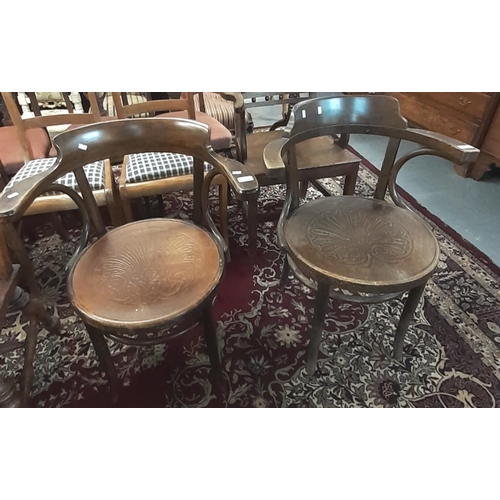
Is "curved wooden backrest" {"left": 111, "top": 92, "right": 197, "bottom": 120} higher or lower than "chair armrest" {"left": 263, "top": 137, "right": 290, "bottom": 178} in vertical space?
lower

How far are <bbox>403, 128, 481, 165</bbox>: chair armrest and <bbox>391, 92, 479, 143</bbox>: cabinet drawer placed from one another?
1535 mm

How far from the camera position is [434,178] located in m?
2.69

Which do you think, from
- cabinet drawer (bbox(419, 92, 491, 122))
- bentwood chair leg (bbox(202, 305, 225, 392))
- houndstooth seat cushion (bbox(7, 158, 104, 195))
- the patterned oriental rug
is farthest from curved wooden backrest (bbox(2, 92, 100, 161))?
cabinet drawer (bbox(419, 92, 491, 122))

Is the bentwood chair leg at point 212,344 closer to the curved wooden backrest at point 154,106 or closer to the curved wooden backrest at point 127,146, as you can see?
the curved wooden backrest at point 127,146

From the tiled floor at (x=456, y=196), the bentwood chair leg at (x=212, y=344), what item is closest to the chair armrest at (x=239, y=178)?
the bentwood chair leg at (x=212, y=344)

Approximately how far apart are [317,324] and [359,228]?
1.18 feet

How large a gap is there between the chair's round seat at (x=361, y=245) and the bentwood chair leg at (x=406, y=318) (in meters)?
0.12

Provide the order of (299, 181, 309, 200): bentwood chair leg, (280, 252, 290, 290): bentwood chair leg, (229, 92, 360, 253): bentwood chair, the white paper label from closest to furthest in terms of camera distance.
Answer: the white paper label → (280, 252, 290, 290): bentwood chair leg → (229, 92, 360, 253): bentwood chair → (299, 181, 309, 200): bentwood chair leg

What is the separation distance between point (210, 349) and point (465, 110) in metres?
2.37

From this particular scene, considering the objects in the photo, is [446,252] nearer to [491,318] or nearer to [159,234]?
[491,318]

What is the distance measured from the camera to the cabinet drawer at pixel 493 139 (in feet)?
7.78

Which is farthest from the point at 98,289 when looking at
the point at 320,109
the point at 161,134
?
the point at 320,109

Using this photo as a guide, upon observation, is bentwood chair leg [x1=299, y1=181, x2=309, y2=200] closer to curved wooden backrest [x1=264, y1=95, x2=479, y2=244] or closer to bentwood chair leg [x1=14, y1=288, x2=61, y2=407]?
curved wooden backrest [x1=264, y1=95, x2=479, y2=244]

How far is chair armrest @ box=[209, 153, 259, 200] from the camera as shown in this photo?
1026 millimetres
